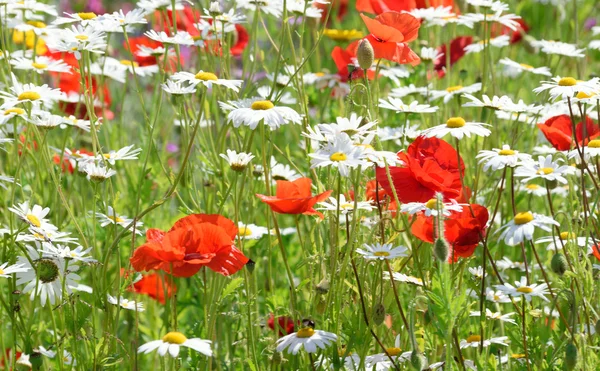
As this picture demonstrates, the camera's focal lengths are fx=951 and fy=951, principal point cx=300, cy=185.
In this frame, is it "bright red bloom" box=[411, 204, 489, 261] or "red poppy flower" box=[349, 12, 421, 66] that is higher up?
"red poppy flower" box=[349, 12, 421, 66]

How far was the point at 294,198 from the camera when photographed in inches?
50.5

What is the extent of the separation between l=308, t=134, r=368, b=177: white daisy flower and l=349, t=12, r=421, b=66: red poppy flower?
13.1 inches

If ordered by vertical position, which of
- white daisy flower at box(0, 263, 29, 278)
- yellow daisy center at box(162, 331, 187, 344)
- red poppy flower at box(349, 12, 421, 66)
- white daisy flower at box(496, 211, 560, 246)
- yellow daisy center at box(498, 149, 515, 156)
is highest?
red poppy flower at box(349, 12, 421, 66)

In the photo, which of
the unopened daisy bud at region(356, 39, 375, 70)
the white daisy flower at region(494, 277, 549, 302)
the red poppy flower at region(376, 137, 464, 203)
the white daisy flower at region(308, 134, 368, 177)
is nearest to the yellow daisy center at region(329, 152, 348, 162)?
the white daisy flower at region(308, 134, 368, 177)

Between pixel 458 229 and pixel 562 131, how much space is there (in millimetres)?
424

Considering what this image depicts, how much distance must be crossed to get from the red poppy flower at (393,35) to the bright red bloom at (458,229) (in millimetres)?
318

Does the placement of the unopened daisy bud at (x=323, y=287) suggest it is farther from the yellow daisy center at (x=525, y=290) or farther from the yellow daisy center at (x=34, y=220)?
the yellow daisy center at (x=34, y=220)

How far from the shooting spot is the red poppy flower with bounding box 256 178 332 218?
126cm

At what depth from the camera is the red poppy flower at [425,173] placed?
1301mm

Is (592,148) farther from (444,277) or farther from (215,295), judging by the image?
(215,295)

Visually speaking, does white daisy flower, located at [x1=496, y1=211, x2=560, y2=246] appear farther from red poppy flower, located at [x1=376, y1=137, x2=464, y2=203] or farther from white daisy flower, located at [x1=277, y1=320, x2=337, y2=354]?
white daisy flower, located at [x1=277, y1=320, x2=337, y2=354]

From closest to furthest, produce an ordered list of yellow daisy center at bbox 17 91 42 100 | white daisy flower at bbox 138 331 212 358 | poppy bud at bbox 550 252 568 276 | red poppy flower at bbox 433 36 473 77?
white daisy flower at bbox 138 331 212 358 < poppy bud at bbox 550 252 568 276 < yellow daisy center at bbox 17 91 42 100 < red poppy flower at bbox 433 36 473 77

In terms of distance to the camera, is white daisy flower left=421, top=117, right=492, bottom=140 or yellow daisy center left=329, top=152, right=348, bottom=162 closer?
yellow daisy center left=329, top=152, right=348, bottom=162

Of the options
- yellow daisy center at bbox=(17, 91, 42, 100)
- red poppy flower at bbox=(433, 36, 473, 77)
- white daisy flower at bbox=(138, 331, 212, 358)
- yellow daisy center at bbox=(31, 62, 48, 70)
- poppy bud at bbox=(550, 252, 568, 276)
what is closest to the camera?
white daisy flower at bbox=(138, 331, 212, 358)
